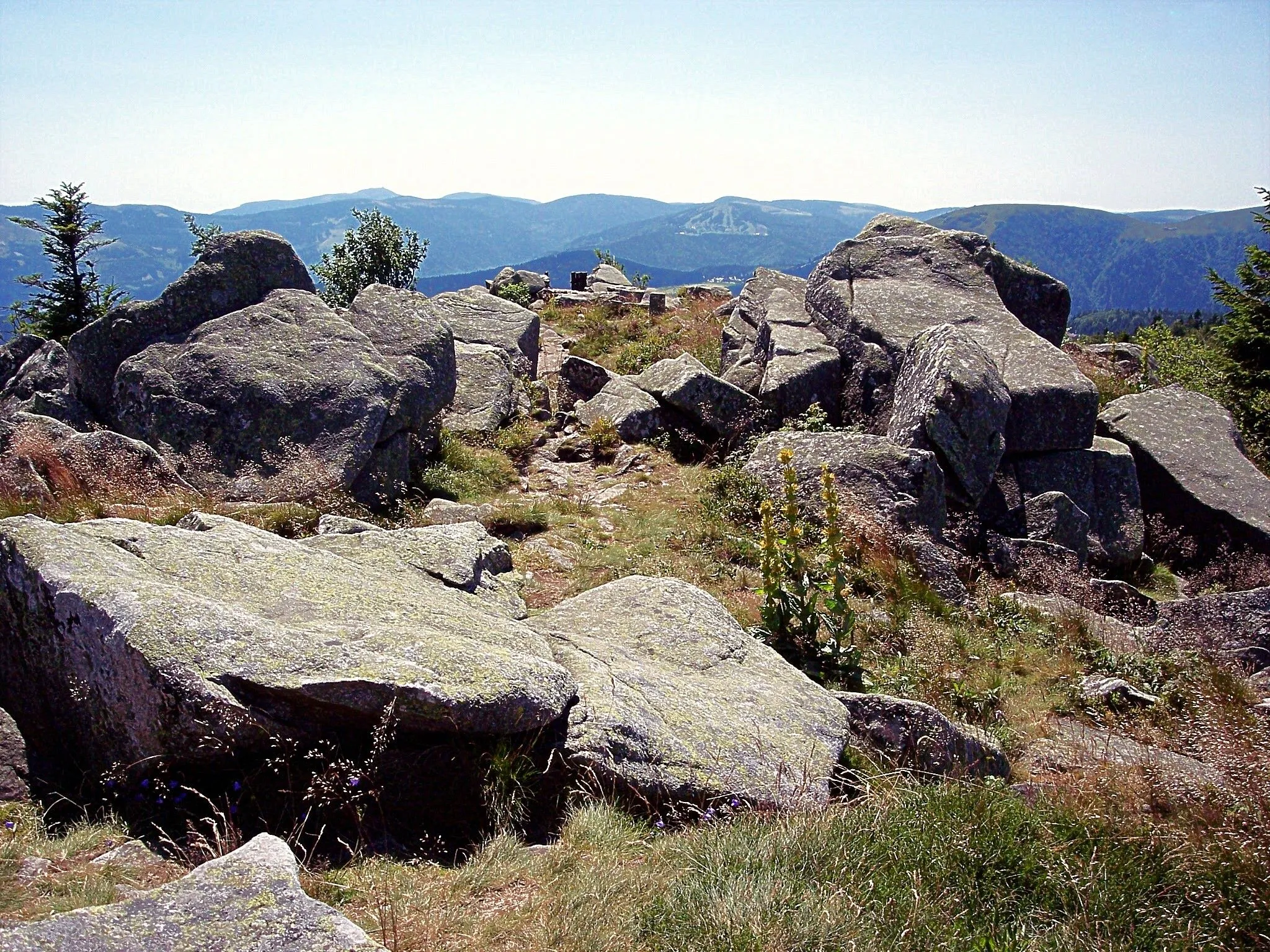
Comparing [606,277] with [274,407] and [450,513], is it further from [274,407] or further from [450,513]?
[450,513]

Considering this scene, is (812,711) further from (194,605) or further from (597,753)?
(194,605)

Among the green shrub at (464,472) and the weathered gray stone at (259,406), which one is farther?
the green shrub at (464,472)

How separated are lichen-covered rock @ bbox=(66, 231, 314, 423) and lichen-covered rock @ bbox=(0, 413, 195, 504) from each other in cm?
190

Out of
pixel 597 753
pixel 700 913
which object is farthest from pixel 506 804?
pixel 700 913

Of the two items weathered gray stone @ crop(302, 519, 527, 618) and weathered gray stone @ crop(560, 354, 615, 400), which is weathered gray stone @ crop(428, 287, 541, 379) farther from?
weathered gray stone @ crop(302, 519, 527, 618)

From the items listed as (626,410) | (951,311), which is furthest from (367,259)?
(951,311)

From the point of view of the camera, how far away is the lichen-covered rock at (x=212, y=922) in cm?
315

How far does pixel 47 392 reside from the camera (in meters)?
13.3

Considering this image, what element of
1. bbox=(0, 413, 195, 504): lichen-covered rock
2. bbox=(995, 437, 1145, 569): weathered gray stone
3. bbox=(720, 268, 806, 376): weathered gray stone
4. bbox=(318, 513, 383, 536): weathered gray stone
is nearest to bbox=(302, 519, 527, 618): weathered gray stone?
bbox=(318, 513, 383, 536): weathered gray stone

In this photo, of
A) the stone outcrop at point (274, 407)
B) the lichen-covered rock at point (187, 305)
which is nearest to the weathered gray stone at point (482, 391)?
the stone outcrop at point (274, 407)

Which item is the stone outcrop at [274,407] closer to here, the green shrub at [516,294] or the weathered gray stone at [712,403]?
the weathered gray stone at [712,403]

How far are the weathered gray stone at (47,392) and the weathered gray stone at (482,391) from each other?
244 inches

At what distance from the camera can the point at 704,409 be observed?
52.0ft

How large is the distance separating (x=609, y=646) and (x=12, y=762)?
4.32 m
